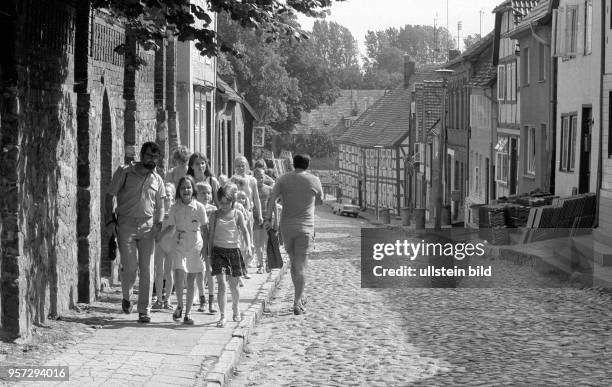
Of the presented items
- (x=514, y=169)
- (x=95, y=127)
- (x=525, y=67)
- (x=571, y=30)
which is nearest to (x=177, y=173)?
(x=95, y=127)

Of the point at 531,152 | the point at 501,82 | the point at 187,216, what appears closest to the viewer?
the point at 187,216

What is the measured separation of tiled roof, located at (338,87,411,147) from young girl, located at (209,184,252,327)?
7315cm

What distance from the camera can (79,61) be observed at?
13609 millimetres

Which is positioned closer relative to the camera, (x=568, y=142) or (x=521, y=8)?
(x=568, y=142)

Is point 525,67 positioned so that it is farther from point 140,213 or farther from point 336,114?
Answer: point 336,114

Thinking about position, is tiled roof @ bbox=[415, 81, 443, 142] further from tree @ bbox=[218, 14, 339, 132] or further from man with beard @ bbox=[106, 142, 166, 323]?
man with beard @ bbox=[106, 142, 166, 323]

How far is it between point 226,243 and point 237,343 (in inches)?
72.5

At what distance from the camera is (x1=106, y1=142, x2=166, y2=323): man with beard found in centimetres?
1248

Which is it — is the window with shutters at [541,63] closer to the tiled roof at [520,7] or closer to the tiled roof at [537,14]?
the tiled roof at [537,14]

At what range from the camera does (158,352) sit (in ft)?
34.0

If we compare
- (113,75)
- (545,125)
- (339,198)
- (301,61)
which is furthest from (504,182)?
(339,198)

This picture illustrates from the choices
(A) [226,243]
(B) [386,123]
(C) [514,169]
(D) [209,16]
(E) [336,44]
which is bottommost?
(A) [226,243]

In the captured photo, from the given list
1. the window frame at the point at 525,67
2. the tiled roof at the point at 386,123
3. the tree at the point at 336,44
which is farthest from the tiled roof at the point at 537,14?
the tree at the point at 336,44

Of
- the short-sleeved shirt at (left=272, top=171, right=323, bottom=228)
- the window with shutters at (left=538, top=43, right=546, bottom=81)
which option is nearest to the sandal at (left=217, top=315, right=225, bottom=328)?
the short-sleeved shirt at (left=272, top=171, right=323, bottom=228)
